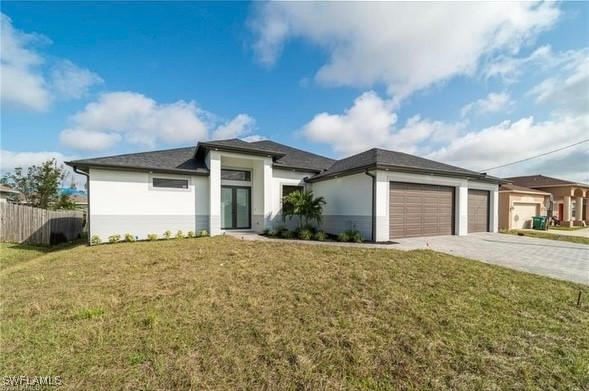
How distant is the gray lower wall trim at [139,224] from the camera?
10.2 meters

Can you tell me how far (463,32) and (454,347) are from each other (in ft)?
31.6

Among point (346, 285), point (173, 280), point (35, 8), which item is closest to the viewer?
point (346, 285)

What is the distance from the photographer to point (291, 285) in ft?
16.5

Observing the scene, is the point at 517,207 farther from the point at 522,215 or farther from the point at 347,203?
the point at 347,203

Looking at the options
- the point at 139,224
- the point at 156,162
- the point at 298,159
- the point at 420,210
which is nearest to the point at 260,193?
the point at 298,159

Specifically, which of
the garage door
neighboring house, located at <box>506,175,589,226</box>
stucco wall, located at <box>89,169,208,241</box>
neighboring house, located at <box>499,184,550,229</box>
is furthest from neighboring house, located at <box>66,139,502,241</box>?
neighboring house, located at <box>506,175,589,226</box>

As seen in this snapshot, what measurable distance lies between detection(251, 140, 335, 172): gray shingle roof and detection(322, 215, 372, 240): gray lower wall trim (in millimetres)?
3242

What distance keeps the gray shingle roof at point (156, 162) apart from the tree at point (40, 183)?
13760 mm

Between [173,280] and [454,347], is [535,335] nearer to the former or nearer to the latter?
[454,347]

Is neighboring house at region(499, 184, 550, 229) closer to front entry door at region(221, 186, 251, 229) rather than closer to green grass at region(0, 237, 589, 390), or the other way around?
green grass at region(0, 237, 589, 390)

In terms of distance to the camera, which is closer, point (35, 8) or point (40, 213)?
point (35, 8)

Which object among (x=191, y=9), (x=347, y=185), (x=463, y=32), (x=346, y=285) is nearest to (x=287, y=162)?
(x=347, y=185)

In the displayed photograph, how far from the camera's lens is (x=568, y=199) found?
2256cm

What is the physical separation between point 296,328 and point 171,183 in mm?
10031
